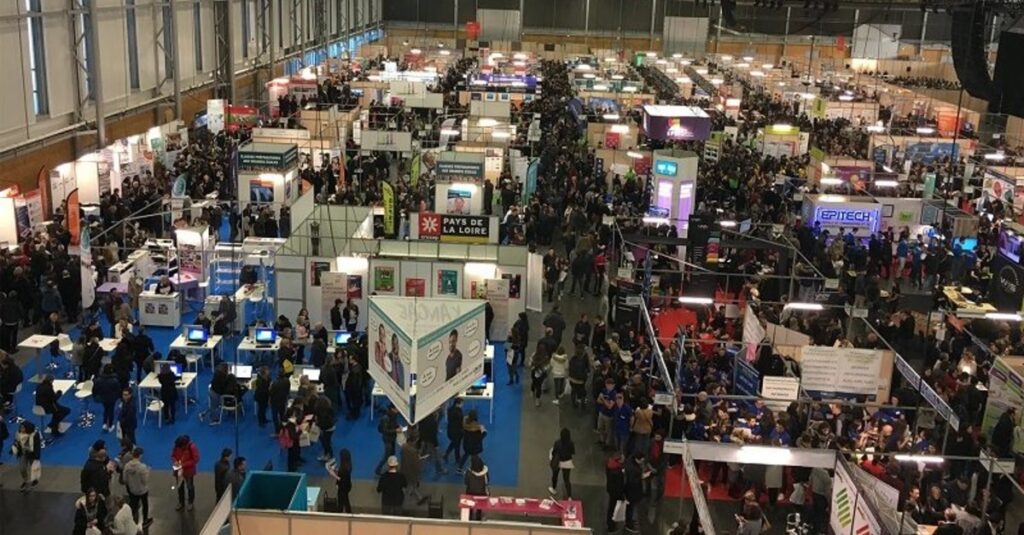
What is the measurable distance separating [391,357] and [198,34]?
95.2 feet

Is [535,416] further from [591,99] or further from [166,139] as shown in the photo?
[591,99]

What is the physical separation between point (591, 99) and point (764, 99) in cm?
1092

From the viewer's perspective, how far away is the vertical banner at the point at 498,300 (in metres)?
18.3

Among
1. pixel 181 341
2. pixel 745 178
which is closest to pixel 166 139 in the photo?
pixel 181 341

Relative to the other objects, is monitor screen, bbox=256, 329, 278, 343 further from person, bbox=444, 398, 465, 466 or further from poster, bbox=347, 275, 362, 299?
person, bbox=444, 398, 465, 466

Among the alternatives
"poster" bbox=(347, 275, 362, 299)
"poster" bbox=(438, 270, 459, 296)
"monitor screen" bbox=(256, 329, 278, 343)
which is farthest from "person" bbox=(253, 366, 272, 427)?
"poster" bbox=(438, 270, 459, 296)

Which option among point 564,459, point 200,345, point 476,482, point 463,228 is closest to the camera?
point 476,482

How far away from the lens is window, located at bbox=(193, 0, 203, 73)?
35125mm

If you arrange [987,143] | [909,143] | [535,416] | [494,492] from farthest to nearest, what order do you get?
1. [987,143]
2. [909,143]
3. [535,416]
4. [494,492]

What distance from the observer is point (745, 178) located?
27969mm

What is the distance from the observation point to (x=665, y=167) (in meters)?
24.1

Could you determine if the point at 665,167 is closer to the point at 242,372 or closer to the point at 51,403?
the point at 242,372

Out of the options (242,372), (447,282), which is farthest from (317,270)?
(242,372)

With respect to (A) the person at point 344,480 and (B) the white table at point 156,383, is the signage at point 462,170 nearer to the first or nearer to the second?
(B) the white table at point 156,383
